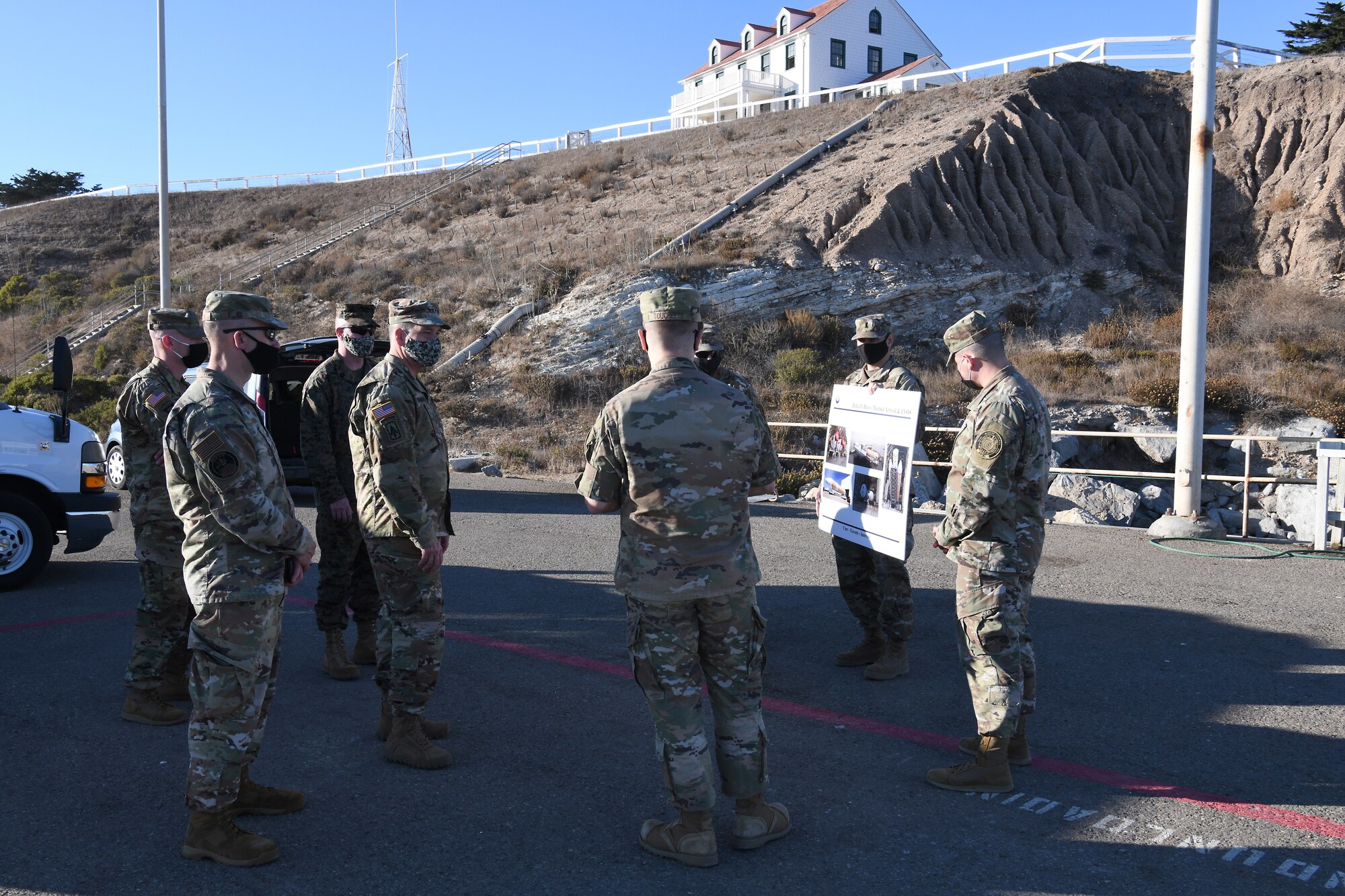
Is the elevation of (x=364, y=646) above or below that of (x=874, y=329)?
below

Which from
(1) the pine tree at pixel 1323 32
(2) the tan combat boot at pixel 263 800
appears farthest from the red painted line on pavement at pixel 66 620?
(1) the pine tree at pixel 1323 32

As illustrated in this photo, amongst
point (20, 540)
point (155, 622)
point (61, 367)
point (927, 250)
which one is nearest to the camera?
point (155, 622)

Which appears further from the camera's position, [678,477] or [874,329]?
[874,329]

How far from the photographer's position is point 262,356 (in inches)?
145

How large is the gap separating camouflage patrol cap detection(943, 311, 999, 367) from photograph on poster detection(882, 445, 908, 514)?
Answer: 1.05 metres

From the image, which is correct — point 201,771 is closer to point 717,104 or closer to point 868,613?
point 868,613

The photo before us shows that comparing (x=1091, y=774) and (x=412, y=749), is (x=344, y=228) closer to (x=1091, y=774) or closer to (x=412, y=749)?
(x=412, y=749)

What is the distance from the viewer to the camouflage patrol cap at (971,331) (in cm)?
420

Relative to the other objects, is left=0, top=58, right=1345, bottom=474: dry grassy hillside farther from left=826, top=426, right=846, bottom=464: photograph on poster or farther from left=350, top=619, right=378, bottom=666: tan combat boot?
left=826, top=426, right=846, bottom=464: photograph on poster

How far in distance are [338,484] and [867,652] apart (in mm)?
3401

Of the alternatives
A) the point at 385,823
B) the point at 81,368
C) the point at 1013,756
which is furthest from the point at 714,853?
the point at 81,368

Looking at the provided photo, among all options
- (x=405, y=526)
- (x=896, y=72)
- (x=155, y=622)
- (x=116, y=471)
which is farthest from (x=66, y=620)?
(x=896, y=72)

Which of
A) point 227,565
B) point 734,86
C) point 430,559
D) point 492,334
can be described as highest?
point 734,86

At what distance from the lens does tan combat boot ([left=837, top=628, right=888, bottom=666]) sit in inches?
234
